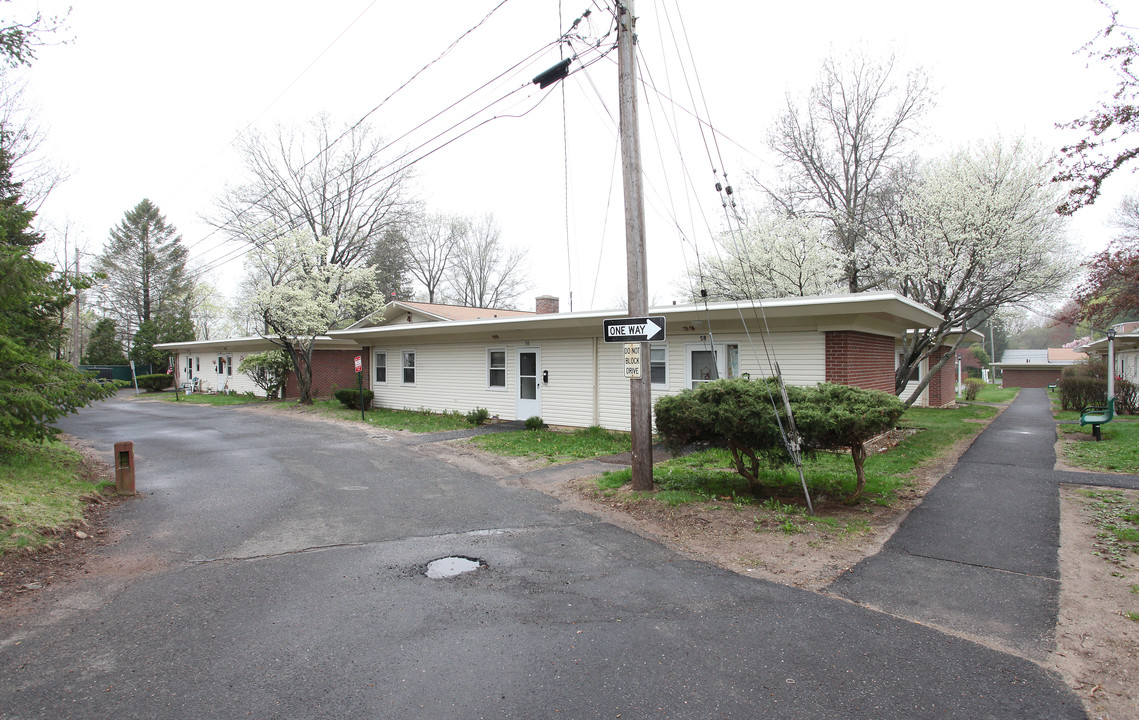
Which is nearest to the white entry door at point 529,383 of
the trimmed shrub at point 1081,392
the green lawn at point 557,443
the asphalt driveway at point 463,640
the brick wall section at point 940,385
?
the green lawn at point 557,443

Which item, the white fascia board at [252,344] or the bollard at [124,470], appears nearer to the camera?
the bollard at [124,470]

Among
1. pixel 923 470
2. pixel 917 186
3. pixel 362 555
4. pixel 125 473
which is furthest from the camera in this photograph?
pixel 917 186

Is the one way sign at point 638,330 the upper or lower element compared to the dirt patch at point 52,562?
upper

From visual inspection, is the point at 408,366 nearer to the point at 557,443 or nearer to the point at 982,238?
the point at 557,443

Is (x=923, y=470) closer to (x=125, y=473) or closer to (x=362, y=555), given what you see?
(x=362, y=555)

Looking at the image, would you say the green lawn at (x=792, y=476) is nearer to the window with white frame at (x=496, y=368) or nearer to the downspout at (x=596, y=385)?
the downspout at (x=596, y=385)

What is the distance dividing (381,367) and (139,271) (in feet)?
129

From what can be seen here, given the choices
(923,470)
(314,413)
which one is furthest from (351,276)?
(923,470)

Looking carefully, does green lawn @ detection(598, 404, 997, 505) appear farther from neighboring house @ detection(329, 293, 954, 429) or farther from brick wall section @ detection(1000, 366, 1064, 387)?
brick wall section @ detection(1000, 366, 1064, 387)

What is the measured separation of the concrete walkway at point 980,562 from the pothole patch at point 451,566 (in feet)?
9.80

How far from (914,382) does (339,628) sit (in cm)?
2551

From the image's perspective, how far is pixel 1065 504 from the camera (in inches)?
262

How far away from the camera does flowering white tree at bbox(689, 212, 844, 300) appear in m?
19.2

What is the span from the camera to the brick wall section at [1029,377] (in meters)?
43.4
